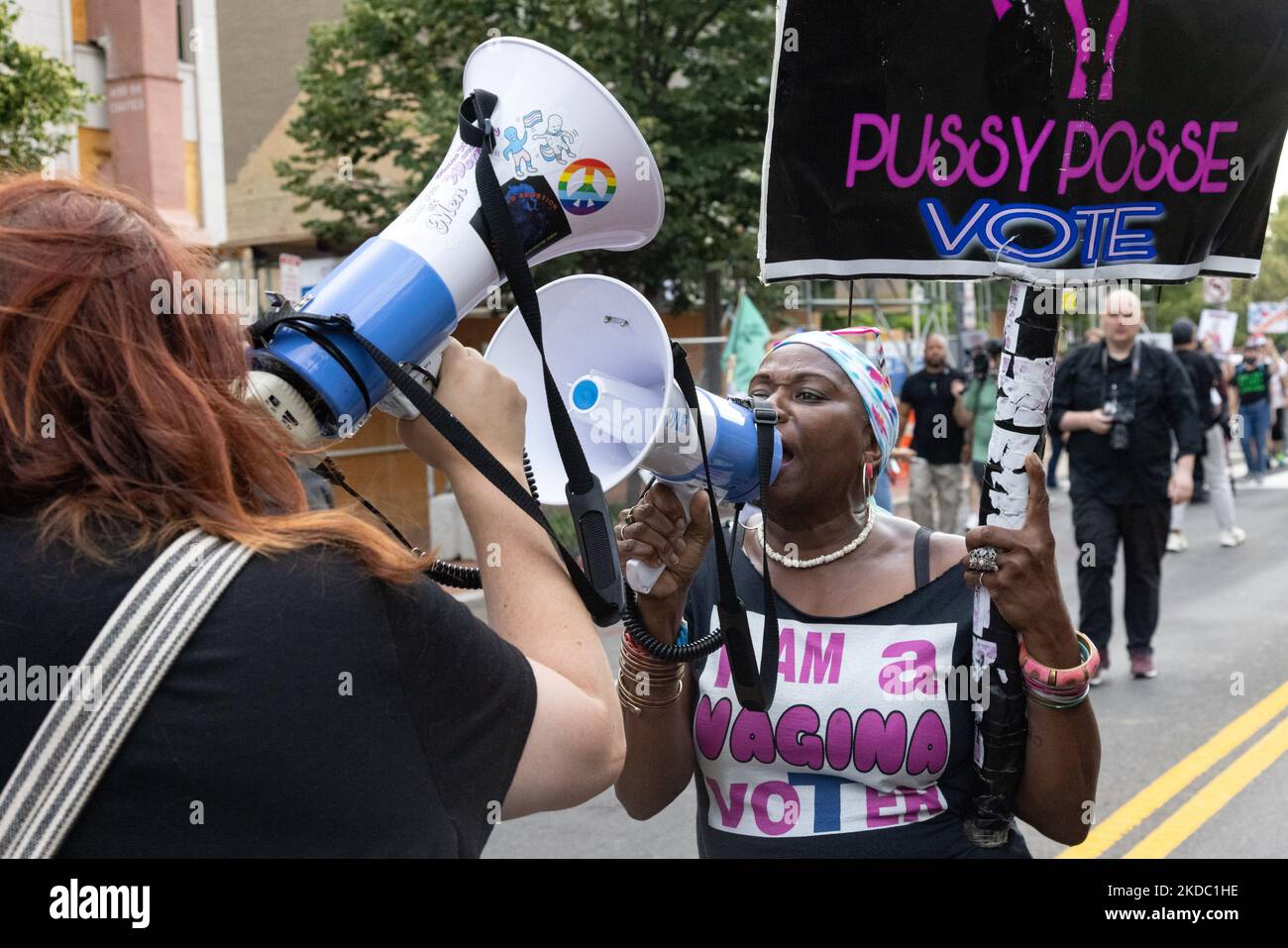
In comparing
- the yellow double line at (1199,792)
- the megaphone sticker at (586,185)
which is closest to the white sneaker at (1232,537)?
the yellow double line at (1199,792)

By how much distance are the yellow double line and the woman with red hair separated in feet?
12.0

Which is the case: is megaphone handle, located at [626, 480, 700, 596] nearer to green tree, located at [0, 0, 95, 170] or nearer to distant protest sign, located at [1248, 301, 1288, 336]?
green tree, located at [0, 0, 95, 170]

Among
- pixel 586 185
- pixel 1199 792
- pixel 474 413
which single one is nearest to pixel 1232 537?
pixel 1199 792

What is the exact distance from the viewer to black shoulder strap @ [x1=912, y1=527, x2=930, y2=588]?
2312mm

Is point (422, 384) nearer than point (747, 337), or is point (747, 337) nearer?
point (422, 384)

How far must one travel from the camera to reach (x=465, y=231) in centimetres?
175

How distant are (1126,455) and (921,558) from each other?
464cm

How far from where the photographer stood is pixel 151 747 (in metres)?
1.20

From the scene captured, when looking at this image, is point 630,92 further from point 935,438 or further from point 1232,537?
point 1232,537

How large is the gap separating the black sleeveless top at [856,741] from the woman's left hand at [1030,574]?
0.20 meters

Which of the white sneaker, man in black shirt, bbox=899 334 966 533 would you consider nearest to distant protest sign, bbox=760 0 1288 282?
man in black shirt, bbox=899 334 966 533

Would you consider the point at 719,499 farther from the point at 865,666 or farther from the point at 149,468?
the point at 149,468

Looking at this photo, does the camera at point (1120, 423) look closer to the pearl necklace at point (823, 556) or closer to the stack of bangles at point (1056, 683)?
the pearl necklace at point (823, 556)

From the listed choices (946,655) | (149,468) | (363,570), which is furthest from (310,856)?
(946,655)
